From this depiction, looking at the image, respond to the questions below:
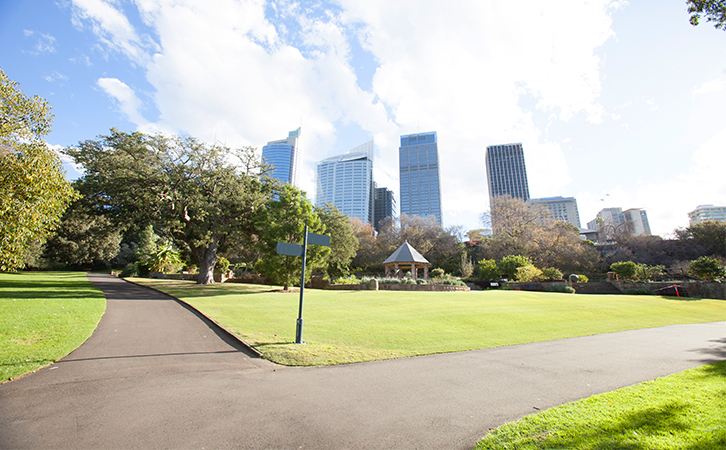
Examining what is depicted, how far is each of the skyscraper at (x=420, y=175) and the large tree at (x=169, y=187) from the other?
13840 centimetres

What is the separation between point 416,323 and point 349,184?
150635 mm

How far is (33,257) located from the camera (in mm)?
43188

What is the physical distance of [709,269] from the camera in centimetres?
2577

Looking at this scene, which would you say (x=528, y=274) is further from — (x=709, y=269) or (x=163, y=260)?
(x=163, y=260)

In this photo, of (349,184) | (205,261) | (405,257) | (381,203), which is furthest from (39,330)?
(381,203)

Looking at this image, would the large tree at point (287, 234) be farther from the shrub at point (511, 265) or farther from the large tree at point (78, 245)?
the large tree at point (78, 245)

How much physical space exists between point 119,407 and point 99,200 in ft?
86.2

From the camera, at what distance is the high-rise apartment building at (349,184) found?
6166 inches

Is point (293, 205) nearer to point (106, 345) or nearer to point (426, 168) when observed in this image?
point (106, 345)

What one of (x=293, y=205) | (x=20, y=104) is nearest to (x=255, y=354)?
(x=20, y=104)

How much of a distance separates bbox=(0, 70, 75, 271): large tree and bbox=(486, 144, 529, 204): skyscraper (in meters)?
155

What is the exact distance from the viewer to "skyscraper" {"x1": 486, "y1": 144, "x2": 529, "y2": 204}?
481 feet

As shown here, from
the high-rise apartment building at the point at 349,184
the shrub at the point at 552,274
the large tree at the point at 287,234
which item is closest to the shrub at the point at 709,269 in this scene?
the shrub at the point at 552,274

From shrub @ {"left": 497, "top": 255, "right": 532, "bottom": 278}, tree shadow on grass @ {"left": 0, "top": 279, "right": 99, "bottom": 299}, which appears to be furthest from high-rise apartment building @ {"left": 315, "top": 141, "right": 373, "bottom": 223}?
tree shadow on grass @ {"left": 0, "top": 279, "right": 99, "bottom": 299}
